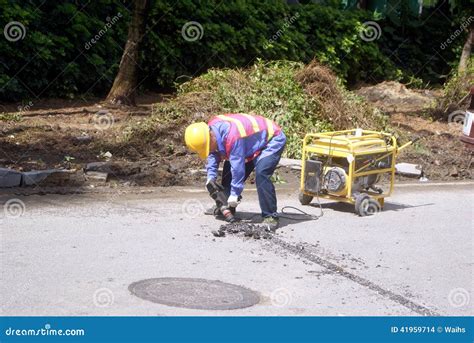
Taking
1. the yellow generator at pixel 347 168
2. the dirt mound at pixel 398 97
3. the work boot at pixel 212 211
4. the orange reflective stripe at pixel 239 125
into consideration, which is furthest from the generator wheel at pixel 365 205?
the dirt mound at pixel 398 97

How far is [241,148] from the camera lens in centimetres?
899

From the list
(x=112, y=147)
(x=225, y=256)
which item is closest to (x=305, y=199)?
(x=225, y=256)

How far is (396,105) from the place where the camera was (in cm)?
1938

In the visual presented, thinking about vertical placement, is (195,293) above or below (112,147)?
below

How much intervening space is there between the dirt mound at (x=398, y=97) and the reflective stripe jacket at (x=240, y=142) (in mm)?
9710

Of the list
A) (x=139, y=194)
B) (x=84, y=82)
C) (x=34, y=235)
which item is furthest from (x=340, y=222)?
(x=84, y=82)

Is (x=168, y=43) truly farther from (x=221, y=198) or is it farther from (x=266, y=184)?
(x=266, y=184)

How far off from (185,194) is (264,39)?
974 cm

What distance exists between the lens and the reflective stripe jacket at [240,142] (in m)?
8.97

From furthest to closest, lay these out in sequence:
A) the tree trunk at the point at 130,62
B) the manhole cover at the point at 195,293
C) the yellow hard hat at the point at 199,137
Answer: the tree trunk at the point at 130,62 < the yellow hard hat at the point at 199,137 < the manhole cover at the point at 195,293

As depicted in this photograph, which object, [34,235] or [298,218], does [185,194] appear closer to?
[298,218]

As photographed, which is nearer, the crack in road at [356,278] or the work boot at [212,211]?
the crack in road at [356,278]

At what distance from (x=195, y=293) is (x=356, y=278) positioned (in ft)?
5.32

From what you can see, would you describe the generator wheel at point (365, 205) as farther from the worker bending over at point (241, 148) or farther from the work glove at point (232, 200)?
the work glove at point (232, 200)
